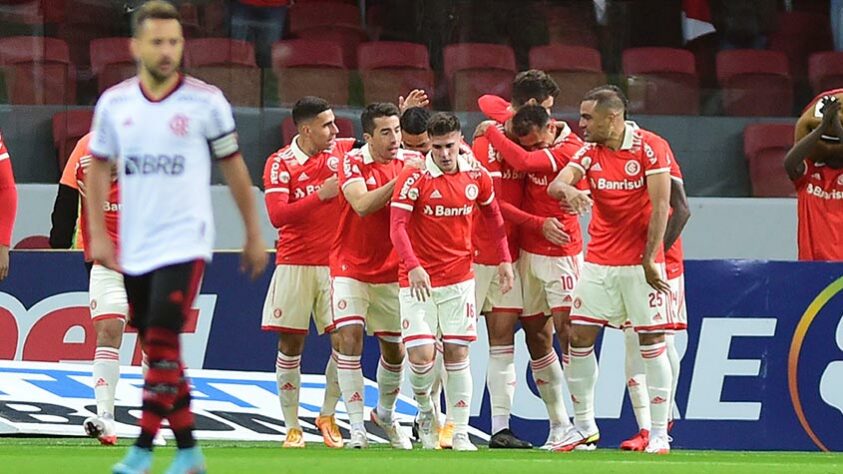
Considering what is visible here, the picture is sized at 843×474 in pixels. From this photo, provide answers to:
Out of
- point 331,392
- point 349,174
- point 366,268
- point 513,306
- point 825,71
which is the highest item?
point 825,71

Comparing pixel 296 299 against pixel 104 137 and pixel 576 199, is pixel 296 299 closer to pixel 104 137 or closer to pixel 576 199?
pixel 576 199

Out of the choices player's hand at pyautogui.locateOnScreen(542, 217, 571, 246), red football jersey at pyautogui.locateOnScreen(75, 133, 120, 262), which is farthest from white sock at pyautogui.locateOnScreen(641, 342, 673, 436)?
red football jersey at pyautogui.locateOnScreen(75, 133, 120, 262)

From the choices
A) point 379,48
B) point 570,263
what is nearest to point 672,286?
point 570,263

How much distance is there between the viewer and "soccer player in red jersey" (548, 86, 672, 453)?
33.1ft

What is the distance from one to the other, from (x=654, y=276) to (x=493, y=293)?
4.61 ft

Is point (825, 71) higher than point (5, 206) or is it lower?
higher

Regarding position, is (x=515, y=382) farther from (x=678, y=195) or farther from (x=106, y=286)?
(x=106, y=286)

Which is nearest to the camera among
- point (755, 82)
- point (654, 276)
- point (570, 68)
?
point (654, 276)

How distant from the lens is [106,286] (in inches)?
404

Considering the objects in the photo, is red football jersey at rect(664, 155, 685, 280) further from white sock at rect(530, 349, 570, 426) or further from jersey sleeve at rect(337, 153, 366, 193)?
jersey sleeve at rect(337, 153, 366, 193)

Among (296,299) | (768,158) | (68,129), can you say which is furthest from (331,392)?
(768,158)

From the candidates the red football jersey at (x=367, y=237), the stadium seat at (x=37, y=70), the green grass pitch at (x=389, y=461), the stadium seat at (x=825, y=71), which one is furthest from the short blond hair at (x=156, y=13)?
the stadium seat at (x=825, y=71)

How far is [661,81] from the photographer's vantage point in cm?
1490

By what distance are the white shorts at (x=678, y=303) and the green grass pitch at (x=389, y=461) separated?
2.67ft
